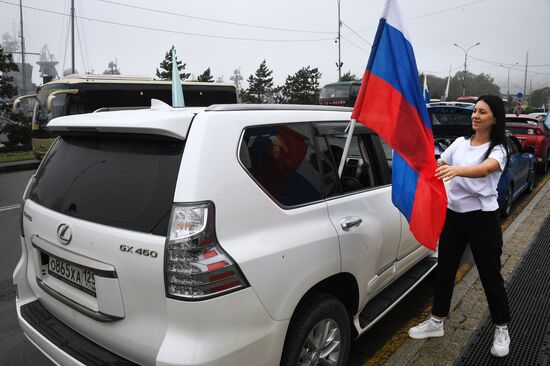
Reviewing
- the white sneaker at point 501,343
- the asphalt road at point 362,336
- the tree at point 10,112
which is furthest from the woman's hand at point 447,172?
the tree at point 10,112

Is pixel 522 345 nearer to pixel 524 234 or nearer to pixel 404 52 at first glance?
pixel 404 52

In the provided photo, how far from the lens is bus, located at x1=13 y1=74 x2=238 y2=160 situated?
12688mm

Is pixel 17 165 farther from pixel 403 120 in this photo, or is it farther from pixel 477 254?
pixel 477 254

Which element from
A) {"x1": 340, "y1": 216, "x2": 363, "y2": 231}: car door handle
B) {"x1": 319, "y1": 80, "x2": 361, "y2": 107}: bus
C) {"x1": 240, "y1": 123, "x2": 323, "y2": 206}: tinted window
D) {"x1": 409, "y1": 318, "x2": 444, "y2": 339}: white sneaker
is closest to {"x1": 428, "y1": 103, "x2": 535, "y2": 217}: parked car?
{"x1": 409, "y1": 318, "x2": 444, "y2": 339}: white sneaker

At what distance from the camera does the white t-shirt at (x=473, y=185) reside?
115 inches

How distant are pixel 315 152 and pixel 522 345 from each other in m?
2.23

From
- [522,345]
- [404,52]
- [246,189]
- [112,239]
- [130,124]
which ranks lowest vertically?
[522,345]

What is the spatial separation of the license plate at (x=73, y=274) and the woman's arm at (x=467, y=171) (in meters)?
2.17

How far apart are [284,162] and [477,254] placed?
173 cm

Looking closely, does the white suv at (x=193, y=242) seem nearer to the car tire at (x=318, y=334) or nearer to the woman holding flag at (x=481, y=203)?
the car tire at (x=318, y=334)

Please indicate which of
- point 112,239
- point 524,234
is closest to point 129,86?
point 524,234

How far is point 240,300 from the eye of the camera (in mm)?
1880

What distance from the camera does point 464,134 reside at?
7.57 meters

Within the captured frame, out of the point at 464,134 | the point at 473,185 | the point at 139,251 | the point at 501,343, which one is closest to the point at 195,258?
the point at 139,251
